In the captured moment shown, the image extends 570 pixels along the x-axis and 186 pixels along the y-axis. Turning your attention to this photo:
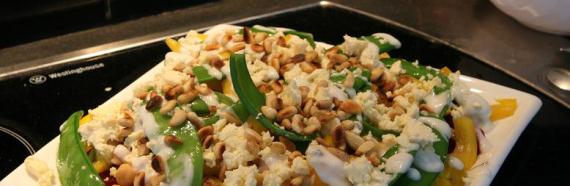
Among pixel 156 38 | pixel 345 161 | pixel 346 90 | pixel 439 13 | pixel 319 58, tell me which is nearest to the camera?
pixel 345 161

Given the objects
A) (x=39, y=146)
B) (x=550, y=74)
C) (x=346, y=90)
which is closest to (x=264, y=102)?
(x=346, y=90)

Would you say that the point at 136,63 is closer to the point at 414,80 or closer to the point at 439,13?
the point at 414,80

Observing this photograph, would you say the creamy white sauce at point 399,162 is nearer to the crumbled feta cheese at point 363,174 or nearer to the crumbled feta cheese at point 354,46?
the crumbled feta cheese at point 363,174

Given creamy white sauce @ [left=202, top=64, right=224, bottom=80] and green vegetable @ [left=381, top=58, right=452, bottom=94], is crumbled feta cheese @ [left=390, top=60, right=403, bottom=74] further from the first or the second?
creamy white sauce @ [left=202, top=64, right=224, bottom=80]

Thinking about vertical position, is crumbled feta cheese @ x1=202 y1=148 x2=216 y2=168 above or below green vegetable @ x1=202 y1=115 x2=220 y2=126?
below

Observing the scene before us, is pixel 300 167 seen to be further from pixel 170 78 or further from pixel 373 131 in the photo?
pixel 170 78

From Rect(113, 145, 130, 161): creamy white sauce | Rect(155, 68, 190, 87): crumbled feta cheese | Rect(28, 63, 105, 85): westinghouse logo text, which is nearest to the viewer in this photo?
Rect(113, 145, 130, 161): creamy white sauce

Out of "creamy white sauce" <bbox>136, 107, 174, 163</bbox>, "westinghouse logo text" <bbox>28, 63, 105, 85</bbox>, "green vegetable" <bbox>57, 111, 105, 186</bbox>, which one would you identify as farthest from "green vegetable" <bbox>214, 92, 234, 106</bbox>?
"westinghouse logo text" <bbox>28, 63, 105, 85</bbox>
